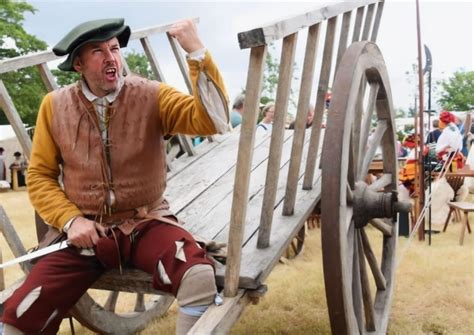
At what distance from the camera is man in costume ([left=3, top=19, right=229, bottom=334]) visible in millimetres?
1914

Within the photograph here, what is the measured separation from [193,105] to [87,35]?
46 cm

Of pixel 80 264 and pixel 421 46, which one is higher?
pixel 80 264

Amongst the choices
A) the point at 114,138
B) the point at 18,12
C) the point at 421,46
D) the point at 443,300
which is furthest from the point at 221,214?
the point at 18,12

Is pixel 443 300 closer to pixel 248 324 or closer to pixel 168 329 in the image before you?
pixel 248 324

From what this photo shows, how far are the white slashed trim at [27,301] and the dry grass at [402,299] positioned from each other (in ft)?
5.00

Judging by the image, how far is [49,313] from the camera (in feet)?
6.32

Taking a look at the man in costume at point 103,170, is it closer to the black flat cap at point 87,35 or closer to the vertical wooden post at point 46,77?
the black flat cap at point 87,35

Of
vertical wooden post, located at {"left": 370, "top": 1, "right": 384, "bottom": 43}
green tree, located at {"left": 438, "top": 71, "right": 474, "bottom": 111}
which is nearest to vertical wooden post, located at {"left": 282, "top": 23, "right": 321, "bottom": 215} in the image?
vertical wooden post, located at {"left": 370, "top": 1, "right": 384, "bottom": 43}

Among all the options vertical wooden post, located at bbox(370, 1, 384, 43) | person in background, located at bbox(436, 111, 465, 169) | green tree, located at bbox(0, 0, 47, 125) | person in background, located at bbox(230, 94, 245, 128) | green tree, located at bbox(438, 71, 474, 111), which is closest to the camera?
vertical wooden post, located at bbox(370, 1, 384, 43)

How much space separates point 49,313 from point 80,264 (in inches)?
8.0

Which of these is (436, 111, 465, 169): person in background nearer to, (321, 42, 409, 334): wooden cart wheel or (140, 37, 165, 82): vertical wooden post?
(321, 42, 409, 334): wooden cart wheel

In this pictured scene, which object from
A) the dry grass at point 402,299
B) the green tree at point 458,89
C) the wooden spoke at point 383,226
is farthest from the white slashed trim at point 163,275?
the green tree at point 458,89

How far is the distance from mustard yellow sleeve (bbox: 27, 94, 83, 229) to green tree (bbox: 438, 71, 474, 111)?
127ft

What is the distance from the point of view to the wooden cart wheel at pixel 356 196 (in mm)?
2010
